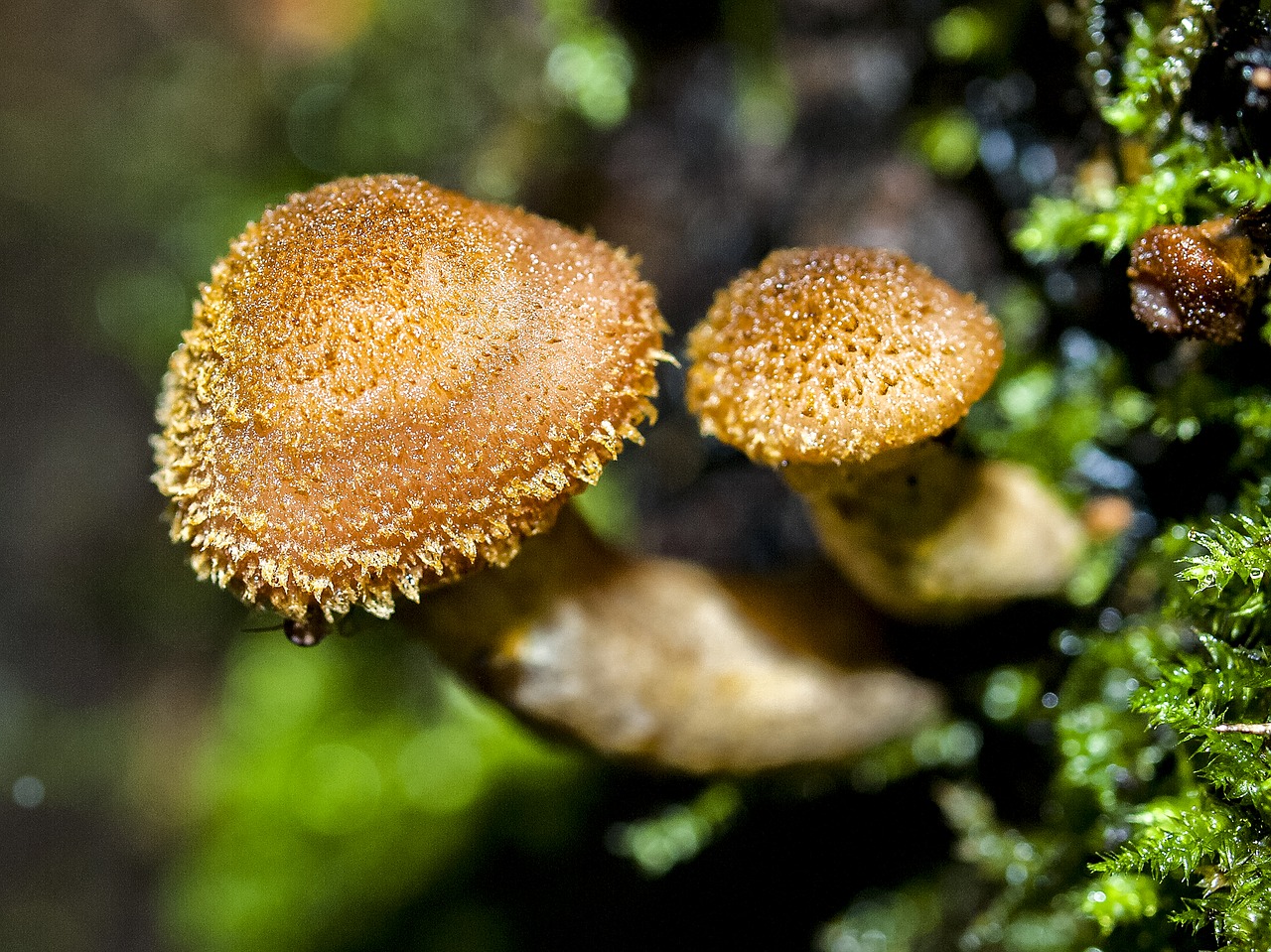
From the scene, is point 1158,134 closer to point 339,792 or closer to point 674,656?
point 674,656

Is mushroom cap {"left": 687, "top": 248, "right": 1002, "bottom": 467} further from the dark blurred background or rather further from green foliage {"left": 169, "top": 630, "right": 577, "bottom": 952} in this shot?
green foliage {"left": 169, "top": 630, "right": 577, "bottom": 952}

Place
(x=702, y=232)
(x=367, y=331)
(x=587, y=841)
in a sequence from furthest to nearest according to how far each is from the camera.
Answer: (x=587, y=841) → (x=702, y=232) → (x=367, y=331)

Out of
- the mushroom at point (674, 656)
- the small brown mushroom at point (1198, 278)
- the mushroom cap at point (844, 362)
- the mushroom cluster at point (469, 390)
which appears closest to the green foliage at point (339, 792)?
the mushroom at point (674, 656)

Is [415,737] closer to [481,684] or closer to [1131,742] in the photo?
[481,684]

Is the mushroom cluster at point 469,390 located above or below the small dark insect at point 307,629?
above

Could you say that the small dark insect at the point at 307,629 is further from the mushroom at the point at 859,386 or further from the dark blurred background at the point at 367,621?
the dark blurred background at the point at 367,621

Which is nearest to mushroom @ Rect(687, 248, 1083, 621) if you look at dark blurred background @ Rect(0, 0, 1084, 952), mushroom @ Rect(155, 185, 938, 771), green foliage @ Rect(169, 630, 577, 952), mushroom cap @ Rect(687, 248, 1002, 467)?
mushroom cap @ Rect(687, 248, 1002, 467)

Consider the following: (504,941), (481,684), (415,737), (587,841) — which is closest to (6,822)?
(415,737)
